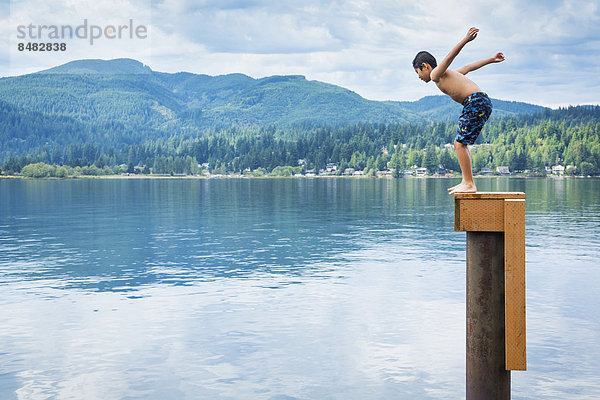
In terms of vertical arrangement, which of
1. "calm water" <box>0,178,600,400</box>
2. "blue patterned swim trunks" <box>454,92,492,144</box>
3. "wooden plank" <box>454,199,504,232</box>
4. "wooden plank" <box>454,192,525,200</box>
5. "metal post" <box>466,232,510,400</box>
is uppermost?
"blue patterned swim trunks" <box>454,92,492,144</box>

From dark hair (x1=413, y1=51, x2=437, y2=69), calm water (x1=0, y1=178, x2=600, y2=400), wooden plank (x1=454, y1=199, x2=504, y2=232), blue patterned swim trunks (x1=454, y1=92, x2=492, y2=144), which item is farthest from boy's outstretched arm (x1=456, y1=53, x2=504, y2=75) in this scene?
calm water (x1=0, y1=178, x2=600, y2=400)

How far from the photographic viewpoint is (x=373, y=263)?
35531 mm

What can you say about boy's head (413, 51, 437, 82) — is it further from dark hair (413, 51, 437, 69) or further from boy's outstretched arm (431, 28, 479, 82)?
boy's outstretched arm (431, 28, 479, 82)

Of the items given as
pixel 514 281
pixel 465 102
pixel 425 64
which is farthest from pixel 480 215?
pixel 425 64

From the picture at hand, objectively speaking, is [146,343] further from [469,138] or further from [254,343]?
[469,138]

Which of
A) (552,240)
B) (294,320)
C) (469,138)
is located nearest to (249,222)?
(552,240)

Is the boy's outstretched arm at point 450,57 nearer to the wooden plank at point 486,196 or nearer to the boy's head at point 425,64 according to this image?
the boy's head at point 425,64

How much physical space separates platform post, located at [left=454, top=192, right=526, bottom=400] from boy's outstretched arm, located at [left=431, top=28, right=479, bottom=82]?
2.44 meters

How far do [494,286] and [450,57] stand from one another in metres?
4.03

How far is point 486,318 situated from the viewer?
35.9 feet

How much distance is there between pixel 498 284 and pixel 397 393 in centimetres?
665

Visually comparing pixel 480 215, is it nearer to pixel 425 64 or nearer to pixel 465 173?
pixel 465 173

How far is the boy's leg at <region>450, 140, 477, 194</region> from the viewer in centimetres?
1131

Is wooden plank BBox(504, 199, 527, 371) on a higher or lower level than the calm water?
higher
